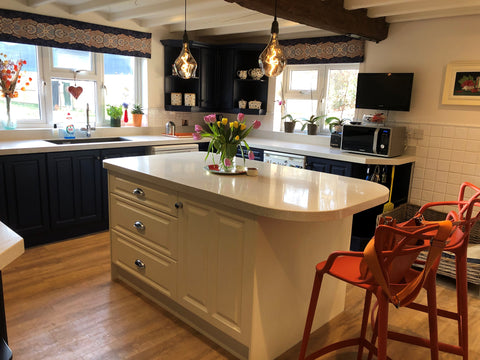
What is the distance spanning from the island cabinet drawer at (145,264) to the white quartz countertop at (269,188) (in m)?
0.50

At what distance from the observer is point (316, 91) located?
4723 mm

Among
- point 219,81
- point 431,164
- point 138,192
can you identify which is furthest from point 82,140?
point 431,164

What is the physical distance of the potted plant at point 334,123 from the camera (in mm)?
Result: 4359

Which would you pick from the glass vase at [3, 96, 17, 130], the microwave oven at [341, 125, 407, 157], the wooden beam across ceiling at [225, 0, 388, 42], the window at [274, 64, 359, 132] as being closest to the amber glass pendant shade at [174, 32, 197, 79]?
the wooden beam across ceiling at [225, 0, 388, 42]

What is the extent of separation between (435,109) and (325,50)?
4.39 ft

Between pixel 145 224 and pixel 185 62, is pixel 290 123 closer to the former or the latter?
pixel 185 62

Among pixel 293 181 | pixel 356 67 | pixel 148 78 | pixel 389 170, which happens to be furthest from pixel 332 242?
pixel 148 78

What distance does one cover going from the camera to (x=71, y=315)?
2.52m

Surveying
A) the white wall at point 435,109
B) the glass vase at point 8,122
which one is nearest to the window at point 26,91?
the glass vase at point 8,122

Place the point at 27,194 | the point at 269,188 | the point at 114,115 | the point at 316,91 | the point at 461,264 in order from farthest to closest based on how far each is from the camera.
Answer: the point at 316,91, the point at 114,115, the point at 27,194, the point at 269,188, the point at 461,264

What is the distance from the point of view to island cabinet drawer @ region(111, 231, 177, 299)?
250 centimetres

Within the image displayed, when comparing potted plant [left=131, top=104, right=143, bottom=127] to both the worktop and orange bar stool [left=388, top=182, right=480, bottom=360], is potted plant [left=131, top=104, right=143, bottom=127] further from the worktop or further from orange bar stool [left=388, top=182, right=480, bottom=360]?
orange bar stool [left=388, top=182, right=480, bottom=360]

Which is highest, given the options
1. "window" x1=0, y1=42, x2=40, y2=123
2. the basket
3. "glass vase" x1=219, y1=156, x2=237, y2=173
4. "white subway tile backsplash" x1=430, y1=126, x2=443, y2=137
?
"window" x1=0, y1=42, x2=40, y2=123

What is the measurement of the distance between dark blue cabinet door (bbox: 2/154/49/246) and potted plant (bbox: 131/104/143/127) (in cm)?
150
